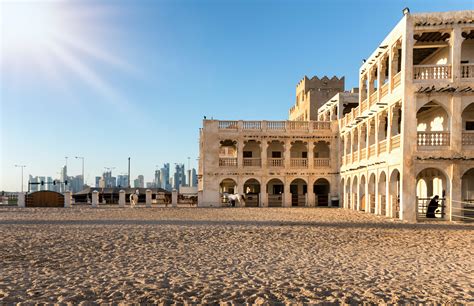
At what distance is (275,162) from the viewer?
40.4 metres

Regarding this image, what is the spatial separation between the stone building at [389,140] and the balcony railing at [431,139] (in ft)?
0.18

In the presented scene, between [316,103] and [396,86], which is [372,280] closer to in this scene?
[396,86]

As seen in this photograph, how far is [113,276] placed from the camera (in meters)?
8.80

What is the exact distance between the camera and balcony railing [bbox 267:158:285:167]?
4022 cm

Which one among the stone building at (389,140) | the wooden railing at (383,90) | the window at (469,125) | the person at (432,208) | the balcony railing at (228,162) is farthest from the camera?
the balcony railing at (228,162)

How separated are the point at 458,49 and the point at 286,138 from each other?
66.4 ft

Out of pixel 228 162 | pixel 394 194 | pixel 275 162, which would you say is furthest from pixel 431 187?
pixel 228 162

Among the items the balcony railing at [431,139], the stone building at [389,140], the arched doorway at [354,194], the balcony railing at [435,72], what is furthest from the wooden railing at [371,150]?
the balcony railing at [435,72]

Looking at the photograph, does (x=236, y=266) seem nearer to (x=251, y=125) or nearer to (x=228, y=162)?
(x=228, y=162)

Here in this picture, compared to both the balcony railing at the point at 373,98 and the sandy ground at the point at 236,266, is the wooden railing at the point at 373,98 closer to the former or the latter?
the balcony railing at the point at 373,98

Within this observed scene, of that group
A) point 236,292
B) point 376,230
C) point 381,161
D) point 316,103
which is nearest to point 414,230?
point 376,230

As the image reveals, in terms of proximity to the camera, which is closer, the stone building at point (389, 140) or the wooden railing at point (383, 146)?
the stone building at point (389, 140)

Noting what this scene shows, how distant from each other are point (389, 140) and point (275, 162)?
17.0 m

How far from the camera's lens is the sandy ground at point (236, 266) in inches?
293
